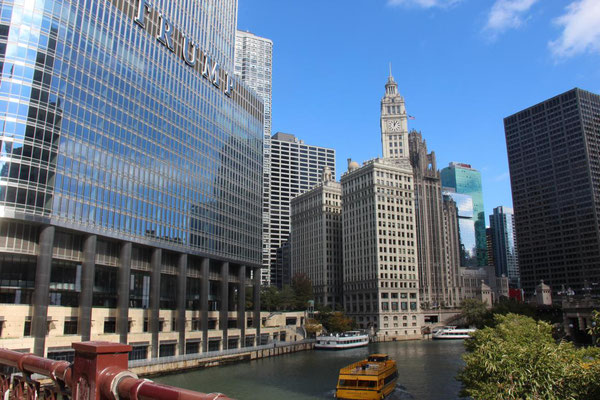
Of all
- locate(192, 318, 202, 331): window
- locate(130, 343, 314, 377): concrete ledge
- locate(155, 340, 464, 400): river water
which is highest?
locate(192, 318, 202, 331): window

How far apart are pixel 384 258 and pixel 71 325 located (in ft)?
433

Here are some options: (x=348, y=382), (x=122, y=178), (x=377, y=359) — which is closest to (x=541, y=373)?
(x=348, y=382)

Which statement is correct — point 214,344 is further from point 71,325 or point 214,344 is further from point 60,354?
point 60,354

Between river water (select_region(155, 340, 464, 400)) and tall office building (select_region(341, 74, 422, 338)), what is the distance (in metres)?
71.0

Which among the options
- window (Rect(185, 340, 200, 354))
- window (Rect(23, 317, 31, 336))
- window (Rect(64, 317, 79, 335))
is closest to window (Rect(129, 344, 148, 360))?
window (Rect(185, 340, 200, 354))

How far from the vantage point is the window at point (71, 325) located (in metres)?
71.1

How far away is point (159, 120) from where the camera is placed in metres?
92.2

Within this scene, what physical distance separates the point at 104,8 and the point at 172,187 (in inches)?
1334

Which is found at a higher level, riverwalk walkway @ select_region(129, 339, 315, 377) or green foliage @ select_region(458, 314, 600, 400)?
green foliage @ select_region(458, 314, 600, 400)

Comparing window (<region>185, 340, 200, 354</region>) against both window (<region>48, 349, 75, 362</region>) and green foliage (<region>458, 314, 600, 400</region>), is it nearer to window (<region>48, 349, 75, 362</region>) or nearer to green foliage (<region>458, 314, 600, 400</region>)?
window (<region>48, 349, 75, 362</region>)

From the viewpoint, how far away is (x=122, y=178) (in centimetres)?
8169

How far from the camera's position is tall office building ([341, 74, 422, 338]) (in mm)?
182500

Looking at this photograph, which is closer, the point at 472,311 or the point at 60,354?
the point at 60,354

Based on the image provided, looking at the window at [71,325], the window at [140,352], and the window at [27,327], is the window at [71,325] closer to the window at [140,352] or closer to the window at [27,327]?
the window at [27,327]
